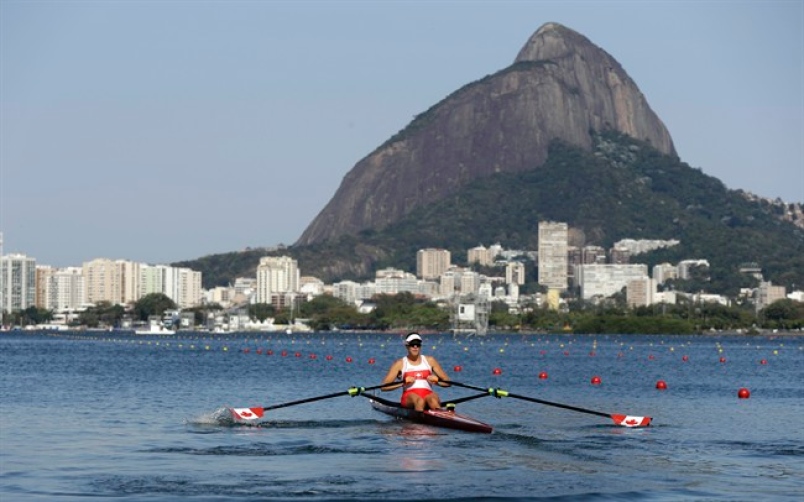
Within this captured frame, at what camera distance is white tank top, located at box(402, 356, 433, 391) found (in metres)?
33.5

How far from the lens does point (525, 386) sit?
58.2 m

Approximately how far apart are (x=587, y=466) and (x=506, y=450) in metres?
2.49

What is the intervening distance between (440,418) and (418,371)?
1.33m

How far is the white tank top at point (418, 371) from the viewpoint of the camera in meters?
33.5

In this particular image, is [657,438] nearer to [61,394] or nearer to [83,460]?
[83,460]

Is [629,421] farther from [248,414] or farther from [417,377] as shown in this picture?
[248,414]

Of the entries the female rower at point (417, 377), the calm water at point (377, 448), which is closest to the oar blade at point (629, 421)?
the calm water at point (377, 448)

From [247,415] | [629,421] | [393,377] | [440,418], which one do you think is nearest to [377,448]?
[440,418]

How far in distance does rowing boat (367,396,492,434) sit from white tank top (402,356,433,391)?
601 millimetres

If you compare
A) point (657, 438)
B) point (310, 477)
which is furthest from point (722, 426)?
point (310, 477)

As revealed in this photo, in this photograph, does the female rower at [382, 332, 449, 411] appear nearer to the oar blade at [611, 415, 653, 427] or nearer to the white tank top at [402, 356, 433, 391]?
the white tank top at [402, 356, 433, 391]

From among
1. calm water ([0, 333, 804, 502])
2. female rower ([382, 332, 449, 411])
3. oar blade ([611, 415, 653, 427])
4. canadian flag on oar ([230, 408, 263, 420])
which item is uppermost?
female rower ([382, 332, 449, 411])

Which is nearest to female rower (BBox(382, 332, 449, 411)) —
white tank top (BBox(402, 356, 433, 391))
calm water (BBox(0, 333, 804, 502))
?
white tank top (BBox(402, 356, 433, 391))

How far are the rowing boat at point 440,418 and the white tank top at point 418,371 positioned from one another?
0.60 m
